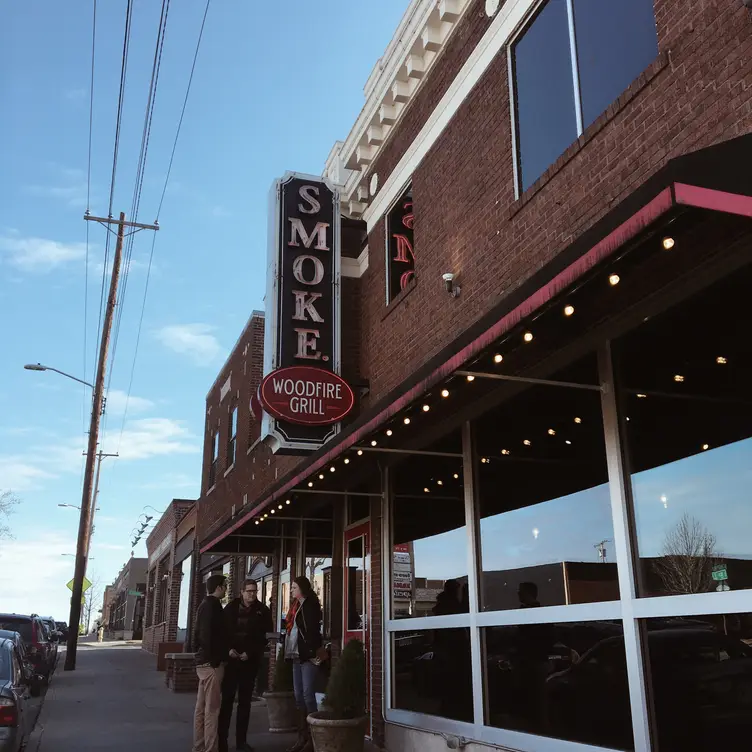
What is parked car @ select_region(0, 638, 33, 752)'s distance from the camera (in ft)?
22.5

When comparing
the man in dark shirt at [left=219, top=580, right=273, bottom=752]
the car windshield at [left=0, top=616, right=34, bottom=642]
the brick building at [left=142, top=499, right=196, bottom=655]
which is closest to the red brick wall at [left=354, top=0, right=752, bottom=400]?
the man in dark shirt at [left=219, top=580, right=273, bottom=752]

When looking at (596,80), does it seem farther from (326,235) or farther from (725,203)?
(326,235)

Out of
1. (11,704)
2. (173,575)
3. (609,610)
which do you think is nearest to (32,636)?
(11,704)

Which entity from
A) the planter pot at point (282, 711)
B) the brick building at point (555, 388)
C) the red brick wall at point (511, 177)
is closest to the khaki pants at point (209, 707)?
the planter pot at point (282, 711)

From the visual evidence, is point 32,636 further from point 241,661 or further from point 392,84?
point 392,84

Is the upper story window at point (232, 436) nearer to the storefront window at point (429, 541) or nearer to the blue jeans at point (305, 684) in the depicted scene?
the storefront window at point (429, 541)

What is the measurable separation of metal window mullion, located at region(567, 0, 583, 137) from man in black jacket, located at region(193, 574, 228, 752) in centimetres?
586

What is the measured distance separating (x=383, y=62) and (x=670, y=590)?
8282 millimetres

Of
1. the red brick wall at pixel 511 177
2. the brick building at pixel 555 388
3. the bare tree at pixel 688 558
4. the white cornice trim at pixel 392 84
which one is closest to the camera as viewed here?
the brick building at pixel 555 388

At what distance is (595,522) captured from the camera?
592 cm

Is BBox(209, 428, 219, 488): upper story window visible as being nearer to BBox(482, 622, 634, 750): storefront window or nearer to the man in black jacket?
the man in black jacket

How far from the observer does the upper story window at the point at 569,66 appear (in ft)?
21.3

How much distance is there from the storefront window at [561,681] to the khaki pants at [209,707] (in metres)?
2.99

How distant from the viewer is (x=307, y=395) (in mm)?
10430
